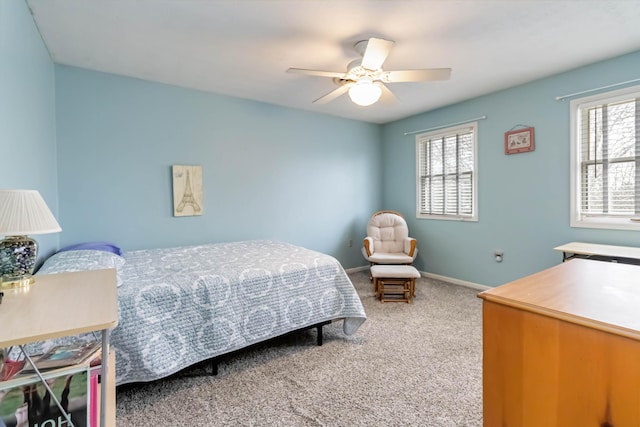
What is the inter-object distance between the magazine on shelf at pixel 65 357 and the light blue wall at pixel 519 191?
3.93 m

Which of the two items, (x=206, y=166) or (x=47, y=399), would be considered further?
(x=206, y=166)

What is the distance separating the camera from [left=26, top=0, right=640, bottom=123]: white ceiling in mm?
2002

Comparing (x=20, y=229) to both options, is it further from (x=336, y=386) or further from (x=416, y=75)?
(x=416, y=75)

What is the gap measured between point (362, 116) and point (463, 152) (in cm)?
155

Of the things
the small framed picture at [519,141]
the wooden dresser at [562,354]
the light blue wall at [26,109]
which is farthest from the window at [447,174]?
the light blue wall at [26,109]

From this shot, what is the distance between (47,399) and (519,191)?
13.5 ft

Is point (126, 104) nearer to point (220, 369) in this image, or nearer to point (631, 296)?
point (220, 369)

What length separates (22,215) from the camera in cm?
111

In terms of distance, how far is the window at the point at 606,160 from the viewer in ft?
9.04

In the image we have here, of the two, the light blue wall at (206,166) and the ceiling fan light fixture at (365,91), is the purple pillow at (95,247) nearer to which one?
the light blue wall at (206,166)

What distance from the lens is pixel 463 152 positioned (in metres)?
4.09

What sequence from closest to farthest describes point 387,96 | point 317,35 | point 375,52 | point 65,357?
point 65,357 → point 375,52 → point 317,35 → point 387,96

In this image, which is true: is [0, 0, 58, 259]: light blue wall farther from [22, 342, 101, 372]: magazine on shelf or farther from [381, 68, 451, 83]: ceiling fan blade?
[381, 68, 451, 83]: ceiling fan blade

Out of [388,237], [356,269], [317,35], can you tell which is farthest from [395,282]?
[317,35]
